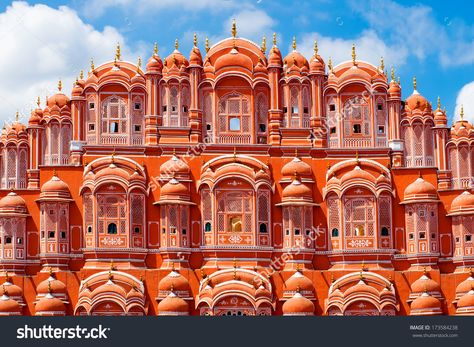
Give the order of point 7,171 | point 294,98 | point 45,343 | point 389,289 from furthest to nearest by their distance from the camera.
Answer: point 7,171 < point 294,98 < point 389,289 < point 45,343

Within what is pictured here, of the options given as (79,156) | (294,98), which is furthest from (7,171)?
(294,98)

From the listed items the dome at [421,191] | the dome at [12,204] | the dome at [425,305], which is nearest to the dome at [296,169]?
the dome at [421,191]

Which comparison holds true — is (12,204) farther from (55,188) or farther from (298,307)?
(298,307)

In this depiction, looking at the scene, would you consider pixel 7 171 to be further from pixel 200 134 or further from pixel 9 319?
pixel 9 319

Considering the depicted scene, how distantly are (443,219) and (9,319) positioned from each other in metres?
23.9

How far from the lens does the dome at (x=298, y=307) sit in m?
52.8

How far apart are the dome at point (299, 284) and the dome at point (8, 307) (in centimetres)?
1266

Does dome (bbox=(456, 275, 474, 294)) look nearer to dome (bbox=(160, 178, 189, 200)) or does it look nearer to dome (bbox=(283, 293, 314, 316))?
dome (bbox=(283, 293, 314, 316))

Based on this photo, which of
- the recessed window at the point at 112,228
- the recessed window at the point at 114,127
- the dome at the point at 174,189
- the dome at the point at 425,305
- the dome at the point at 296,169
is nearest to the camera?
the dome at the point at 425,305

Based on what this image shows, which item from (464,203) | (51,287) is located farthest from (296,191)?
(51,287)

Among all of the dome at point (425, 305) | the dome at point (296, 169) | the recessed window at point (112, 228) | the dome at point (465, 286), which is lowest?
the dome at point (425, 305)

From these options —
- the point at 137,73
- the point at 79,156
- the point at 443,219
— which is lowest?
the point at 443,219

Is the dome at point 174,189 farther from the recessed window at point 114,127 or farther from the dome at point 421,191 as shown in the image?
the dome at point 421,191

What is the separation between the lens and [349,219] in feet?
184
